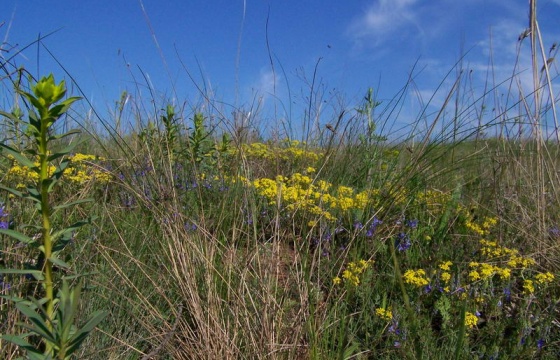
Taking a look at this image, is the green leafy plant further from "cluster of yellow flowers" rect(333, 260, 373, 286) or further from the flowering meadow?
"cluster of yellow flowers" rect(333, 260, 373, 286)

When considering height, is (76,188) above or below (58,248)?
above

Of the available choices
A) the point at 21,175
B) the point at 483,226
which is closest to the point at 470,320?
the point at 483,226

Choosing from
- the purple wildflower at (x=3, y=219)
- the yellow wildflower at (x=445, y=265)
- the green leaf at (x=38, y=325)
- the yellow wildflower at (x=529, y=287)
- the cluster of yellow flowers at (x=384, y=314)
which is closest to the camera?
the green leaf at (x=38, y=325)

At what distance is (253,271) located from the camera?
246cm

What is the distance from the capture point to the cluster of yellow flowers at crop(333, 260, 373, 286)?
243cm

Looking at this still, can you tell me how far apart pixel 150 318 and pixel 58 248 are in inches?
31.9

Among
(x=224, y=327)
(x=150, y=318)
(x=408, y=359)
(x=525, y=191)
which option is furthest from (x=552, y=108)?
(x=150, y=318)

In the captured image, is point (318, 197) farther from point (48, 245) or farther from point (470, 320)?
point (48, 245)

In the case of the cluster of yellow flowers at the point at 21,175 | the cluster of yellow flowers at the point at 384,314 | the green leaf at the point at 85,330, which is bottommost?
the cluster of yellow flowers at the point at 384,314

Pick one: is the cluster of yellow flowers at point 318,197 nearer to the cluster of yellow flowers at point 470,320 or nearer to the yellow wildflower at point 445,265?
the yellow wildflower at point 445,265

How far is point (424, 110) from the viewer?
3.92 metres

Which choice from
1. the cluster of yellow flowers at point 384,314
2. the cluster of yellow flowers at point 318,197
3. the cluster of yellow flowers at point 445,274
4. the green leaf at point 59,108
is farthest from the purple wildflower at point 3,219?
the cluster of yellow flowers at point 445,274

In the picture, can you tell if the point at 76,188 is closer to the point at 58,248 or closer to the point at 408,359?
the point at 58,248

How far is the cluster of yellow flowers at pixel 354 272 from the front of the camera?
95.7 inches
